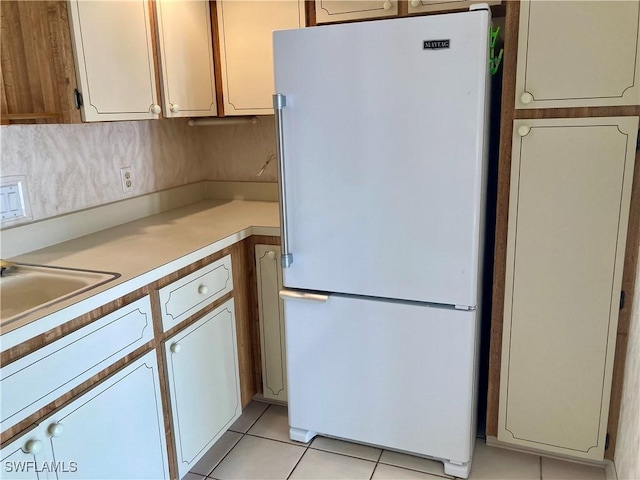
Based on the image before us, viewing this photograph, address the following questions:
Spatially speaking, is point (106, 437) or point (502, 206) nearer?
point (106, 437)

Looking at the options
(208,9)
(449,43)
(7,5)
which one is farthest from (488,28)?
(7,5)

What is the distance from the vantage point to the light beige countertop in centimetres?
123

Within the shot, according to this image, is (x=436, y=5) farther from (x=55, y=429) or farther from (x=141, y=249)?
(x=55, y=429)

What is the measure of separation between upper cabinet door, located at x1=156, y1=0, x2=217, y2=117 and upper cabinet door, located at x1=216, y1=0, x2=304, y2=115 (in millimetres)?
70

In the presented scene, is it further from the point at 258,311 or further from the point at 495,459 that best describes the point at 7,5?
the point at 495,459

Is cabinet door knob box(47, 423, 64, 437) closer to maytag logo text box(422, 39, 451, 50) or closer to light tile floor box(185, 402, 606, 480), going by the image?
light tile floor box(185, 402, 606, 480)

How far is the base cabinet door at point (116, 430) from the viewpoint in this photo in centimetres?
128

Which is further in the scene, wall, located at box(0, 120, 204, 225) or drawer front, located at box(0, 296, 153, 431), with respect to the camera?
wall, located at box(0, 120, 204, 225)

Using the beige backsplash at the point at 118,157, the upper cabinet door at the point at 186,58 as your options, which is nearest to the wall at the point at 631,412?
the beige backsplash at the point at 118,157

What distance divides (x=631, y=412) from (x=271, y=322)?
51.9 inches

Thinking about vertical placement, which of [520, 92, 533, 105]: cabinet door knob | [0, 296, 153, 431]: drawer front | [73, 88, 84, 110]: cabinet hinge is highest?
[73, 88, 84, 110]: cabinet hinge

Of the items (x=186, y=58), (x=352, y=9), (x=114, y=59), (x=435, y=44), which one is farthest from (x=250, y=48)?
(x=435, y=44)

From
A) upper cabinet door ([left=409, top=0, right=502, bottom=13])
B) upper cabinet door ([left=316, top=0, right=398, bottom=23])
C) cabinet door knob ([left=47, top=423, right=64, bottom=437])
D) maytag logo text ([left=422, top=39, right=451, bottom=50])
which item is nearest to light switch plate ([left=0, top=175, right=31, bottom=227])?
cabinet door knob ([left=47, top=423, right=64, bottom=437])

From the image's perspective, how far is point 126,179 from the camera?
2209 mm
